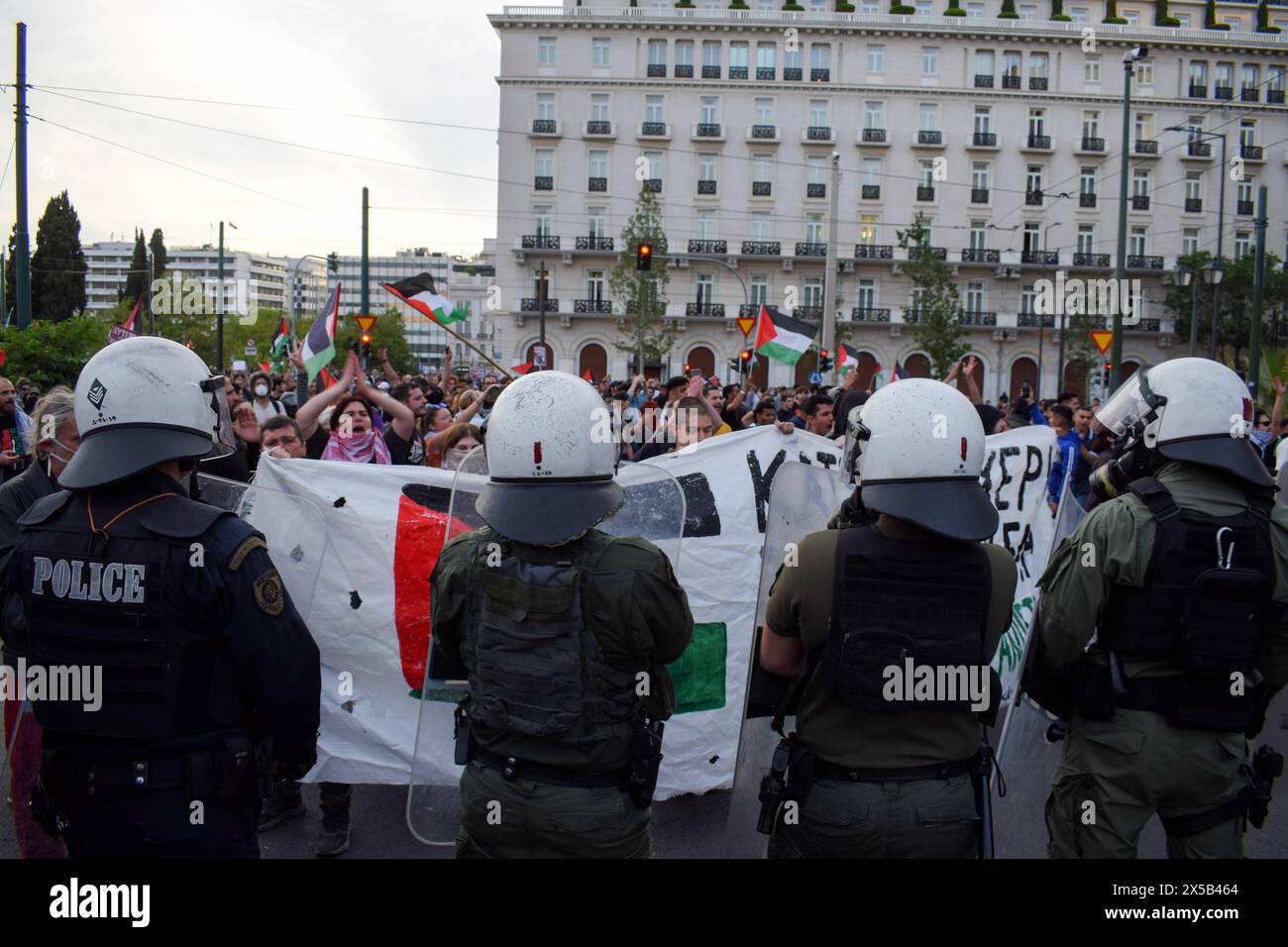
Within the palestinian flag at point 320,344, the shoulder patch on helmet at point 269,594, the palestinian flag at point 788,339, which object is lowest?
the shoulder patch on helmet at point 269,594

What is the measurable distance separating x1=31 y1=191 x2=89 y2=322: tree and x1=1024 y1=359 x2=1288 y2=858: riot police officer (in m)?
59.2

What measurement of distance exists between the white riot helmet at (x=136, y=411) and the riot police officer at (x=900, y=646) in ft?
5.44

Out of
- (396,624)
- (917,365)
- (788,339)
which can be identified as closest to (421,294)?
(788,339)

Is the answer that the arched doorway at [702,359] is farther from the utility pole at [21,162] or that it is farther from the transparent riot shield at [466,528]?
the transparent riot shield at [466,528]

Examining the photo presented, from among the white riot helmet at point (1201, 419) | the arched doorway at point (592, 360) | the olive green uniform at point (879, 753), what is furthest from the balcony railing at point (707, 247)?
the olive green uniform at point (879, 753)

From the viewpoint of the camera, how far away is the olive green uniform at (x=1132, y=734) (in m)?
2.92

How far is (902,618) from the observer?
8.52 ft

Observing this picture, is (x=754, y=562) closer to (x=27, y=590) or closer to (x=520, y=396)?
(x=520, y=396)

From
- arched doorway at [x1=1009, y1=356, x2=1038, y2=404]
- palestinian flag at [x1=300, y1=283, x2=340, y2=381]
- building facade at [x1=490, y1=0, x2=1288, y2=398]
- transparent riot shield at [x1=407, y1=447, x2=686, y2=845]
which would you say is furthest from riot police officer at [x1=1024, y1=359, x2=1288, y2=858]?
arched doorway at [x1=1009, y1=356, x2=1038, y2=404]

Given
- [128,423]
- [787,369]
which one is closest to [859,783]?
[128,423]

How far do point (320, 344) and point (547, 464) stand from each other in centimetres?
728

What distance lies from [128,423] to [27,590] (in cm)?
50

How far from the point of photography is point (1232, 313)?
47469 mm

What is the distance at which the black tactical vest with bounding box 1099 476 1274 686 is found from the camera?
2859mm
